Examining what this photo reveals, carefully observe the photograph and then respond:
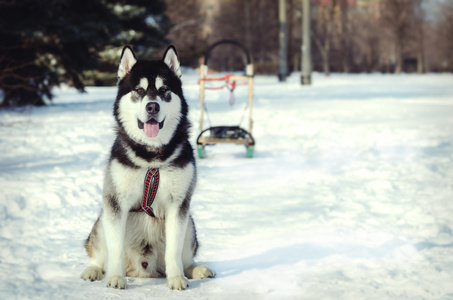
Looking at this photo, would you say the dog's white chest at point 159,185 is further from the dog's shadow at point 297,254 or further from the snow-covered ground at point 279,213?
the dog's shadow at point 297,254

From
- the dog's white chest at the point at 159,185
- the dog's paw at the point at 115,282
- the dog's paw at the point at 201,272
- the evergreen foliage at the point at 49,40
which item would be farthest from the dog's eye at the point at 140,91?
the evergreen foliage at the point at 49,40

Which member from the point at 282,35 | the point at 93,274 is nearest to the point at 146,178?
the point at 93,274

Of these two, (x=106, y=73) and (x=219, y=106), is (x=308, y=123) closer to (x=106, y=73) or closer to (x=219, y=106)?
(x=219, y=106)

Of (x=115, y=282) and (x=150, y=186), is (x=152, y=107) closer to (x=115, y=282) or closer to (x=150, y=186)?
(x=150, y=186)

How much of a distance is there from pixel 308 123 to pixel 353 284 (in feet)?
30.7

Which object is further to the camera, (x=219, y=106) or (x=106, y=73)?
(x=106, y=73)

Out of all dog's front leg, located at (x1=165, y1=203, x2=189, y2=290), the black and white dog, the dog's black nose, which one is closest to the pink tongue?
the black and white dog

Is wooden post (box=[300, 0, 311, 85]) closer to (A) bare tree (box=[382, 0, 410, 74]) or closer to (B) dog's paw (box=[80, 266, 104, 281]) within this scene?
(B) dog's paw (box=[80, 266, 104, 281])

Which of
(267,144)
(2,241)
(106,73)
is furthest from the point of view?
(106,73)

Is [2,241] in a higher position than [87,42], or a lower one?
lower

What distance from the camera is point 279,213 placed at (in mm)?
5934

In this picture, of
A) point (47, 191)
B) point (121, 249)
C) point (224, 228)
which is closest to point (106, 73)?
point (47, 191)

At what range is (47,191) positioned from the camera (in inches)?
254

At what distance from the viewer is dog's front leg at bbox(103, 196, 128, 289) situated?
346 centimetres
